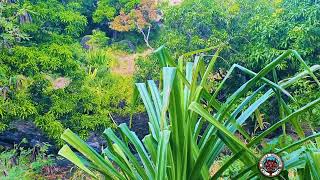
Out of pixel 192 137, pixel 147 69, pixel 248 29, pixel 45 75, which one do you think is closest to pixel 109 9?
pixel 147 69

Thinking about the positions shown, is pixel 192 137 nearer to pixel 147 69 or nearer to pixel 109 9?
pixel 147 69

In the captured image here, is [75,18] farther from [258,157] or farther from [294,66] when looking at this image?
[258,157]

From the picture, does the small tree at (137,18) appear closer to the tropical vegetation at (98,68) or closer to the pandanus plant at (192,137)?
the tropical vegetation at (98,68)

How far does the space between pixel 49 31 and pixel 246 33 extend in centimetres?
222

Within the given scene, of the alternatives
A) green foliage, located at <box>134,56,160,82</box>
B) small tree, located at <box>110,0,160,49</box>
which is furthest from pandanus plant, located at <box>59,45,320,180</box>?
small tree, located at <box>110,0,160,49</box>

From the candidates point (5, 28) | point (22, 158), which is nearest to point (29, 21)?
point (5, 28)

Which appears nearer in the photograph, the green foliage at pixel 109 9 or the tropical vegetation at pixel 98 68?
the tropical vegetation at pixel 98 68

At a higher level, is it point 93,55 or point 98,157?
point 98,157

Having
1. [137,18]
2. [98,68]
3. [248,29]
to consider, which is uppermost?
[248,29]

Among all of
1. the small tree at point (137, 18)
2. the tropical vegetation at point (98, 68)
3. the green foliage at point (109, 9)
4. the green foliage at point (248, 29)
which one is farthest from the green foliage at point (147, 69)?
the green foliage at point (109, 9)

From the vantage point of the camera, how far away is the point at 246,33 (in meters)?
4.70

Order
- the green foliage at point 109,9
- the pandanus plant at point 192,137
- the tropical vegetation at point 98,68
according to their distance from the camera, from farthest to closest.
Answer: the green foliage at point 109,9 < the tropical vegetation at point 98,68 < the pandanus plant at point 192,137

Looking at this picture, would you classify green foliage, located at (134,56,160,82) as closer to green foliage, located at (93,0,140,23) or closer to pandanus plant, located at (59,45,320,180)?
green foliage, located at (93,0,140,23)

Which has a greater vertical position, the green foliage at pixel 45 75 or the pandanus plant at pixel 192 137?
the pandanus plant at pixel 192 137
